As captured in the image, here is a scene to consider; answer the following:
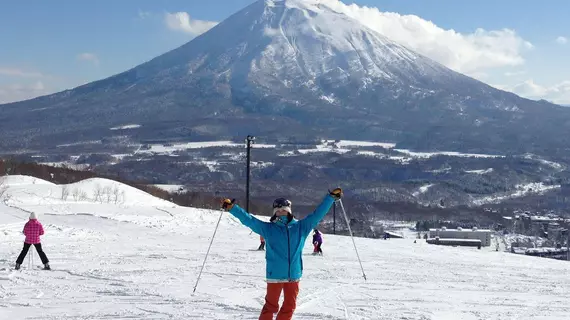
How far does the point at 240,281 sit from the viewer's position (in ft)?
38.4

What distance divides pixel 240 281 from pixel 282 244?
5610 millimetres

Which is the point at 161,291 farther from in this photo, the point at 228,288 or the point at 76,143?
the point at 76,143

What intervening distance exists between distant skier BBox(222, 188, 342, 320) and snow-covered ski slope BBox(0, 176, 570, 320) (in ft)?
6.75

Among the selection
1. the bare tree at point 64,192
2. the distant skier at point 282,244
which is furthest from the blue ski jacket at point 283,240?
the bare tree at point 64,192

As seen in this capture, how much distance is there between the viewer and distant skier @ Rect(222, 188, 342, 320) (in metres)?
6.29

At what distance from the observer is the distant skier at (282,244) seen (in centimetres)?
629

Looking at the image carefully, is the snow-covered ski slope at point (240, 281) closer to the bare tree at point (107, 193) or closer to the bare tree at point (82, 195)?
the bare tree at point (82, 195)

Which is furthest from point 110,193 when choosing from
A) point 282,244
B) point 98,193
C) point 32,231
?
point 282,244

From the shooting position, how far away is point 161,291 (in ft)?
33.3

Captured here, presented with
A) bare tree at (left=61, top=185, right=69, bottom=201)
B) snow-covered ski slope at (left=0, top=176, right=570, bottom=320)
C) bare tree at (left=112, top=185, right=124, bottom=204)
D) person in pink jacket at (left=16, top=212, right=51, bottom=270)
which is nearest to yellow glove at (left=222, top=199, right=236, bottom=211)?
snow-covered ski slope at (left=0, top=176, right=570, bottom=320)

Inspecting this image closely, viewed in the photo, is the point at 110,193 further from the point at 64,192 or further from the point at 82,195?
the point at 64,192

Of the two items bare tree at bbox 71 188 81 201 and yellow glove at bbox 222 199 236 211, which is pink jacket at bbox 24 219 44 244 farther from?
bare tree at bbox 71 188 81 201

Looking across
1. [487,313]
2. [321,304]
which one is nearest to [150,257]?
[321,304]

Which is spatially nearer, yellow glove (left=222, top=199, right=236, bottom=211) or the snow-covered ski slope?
yellow glove (left=222, top=199, right=236, bottom=211)
